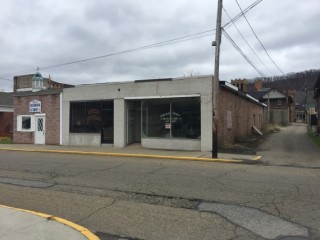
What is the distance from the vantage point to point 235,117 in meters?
25.1

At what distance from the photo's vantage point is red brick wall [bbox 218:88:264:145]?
21.1m

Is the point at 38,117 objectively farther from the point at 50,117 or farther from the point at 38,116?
the point at 50,117

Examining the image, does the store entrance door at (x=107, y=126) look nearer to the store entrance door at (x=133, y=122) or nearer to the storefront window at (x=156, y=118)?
the store entrance door at (x=133, y=122)

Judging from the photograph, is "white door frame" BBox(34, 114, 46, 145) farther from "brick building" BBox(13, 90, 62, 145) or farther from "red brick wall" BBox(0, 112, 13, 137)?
"red brick wall" BBox(0, 112, 13, 137)

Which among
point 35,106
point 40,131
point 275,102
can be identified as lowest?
point 40,131

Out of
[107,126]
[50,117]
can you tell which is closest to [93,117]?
[107,126]

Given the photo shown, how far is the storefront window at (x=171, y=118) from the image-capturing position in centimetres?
1983

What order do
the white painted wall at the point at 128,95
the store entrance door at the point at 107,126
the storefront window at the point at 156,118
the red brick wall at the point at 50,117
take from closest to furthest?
the white painted wall at the point at 128,95 → the storefront window at the point at 156,118 → the store entrance door at the point at 107,126 → the red brick wall at the point at 50,117

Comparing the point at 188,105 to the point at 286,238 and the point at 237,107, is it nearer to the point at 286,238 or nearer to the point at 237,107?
the point at 237,107

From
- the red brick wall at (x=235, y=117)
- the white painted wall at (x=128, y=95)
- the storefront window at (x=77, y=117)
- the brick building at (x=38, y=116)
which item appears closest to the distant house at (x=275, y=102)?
the red brick wall at (x=235, y=117)

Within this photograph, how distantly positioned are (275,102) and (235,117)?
46494mm

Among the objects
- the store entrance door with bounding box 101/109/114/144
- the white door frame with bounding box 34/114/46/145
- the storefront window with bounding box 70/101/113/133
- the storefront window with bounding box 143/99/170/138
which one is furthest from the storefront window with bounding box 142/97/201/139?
the white door frame with bounding box 34/114/46/145

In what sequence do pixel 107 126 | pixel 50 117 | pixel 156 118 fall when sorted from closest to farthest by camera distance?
pixel 156 118 < pixel 107 126 < pixel 50 117

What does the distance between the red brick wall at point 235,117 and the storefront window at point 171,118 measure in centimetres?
171
